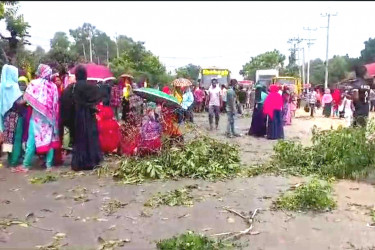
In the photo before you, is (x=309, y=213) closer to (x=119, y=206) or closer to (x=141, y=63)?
(x=119, y=206)

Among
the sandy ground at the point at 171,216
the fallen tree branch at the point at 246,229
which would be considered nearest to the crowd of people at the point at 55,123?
the sandy ground at the point at 171,216

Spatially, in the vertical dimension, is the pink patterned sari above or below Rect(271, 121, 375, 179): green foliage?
above

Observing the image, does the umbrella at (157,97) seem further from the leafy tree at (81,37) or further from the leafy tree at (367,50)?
the leafy tree at (81,37)

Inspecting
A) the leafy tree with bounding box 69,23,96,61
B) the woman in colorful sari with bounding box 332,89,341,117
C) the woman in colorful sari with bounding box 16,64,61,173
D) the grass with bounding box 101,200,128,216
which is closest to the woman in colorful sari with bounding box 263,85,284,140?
the woman in colorful sari with bounding box 16,64,61,173

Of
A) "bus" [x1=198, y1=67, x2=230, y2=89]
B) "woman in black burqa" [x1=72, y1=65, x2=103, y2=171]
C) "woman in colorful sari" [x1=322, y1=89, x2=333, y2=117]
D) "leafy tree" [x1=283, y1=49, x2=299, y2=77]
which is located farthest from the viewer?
"leafy tree" [x1=283, y1=49, x2=299, y2=77]

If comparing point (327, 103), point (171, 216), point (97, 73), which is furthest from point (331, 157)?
point (327, 103)

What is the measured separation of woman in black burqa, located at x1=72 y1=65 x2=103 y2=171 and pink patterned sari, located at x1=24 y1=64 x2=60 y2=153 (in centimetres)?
36

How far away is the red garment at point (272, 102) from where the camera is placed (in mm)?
11742

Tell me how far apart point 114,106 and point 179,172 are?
709 centimetres

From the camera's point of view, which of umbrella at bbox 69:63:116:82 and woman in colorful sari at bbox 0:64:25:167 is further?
umbrella at bbox 69:63:116:82

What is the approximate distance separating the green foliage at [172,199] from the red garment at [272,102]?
625cm

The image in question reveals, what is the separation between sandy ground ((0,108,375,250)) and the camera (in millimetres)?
4477

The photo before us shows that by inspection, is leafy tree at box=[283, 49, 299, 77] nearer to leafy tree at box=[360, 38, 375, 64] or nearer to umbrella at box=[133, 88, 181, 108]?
leafy tree at box=[360, 38, 375, 64]

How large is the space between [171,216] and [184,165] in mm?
2082
